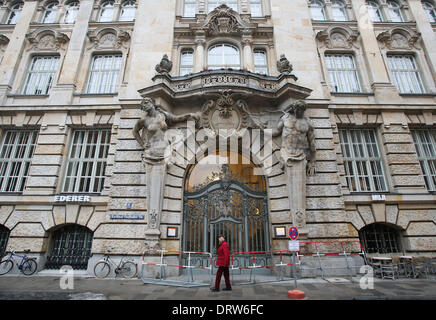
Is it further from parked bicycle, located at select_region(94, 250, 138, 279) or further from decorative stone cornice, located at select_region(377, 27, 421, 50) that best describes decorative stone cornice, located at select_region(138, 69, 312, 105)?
decorative stone cornice, located at select_region(377, 27, 421, 50)

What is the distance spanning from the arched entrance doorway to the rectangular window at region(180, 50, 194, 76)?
543 cm

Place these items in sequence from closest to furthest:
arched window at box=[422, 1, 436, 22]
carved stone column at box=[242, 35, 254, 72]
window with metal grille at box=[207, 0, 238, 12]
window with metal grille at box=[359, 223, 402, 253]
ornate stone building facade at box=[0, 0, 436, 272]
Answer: ornate stone building facade at box=[0, 0, 436, 272] → window with metal grille at box=[359, 223, 402, 253] → carved stone column at box=[242, 35, 254, 72] → window with metal grille at box=[207, 0, 238, 12] → arched window at box=[422, 1, 436, 22]

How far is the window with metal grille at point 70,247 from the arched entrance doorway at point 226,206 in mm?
4535

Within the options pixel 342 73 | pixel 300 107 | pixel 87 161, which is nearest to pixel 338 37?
pixel 342 73

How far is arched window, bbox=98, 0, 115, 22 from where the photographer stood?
14816mm

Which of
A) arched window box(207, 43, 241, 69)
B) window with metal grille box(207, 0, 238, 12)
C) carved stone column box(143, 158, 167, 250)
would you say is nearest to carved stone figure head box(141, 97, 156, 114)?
carved stone column box(143, 158, 167, 250)

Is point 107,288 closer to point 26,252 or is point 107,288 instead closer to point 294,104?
point 26,252

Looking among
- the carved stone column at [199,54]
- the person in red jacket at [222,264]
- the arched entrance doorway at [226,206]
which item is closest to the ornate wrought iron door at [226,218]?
the arched entrance doorway at [226,206]

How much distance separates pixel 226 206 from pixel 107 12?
15036 millimetres

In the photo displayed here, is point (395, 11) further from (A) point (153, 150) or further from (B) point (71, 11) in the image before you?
(B) point (71, 11)

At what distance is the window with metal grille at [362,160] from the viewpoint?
434 inches

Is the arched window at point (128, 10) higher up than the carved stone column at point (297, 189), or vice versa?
the arched window at point (128, 10)

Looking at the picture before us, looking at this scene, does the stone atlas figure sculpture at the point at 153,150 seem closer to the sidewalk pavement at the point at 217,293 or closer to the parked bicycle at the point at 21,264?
the sidewalk pavement at the point at 217,293

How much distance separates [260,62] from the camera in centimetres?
1316
